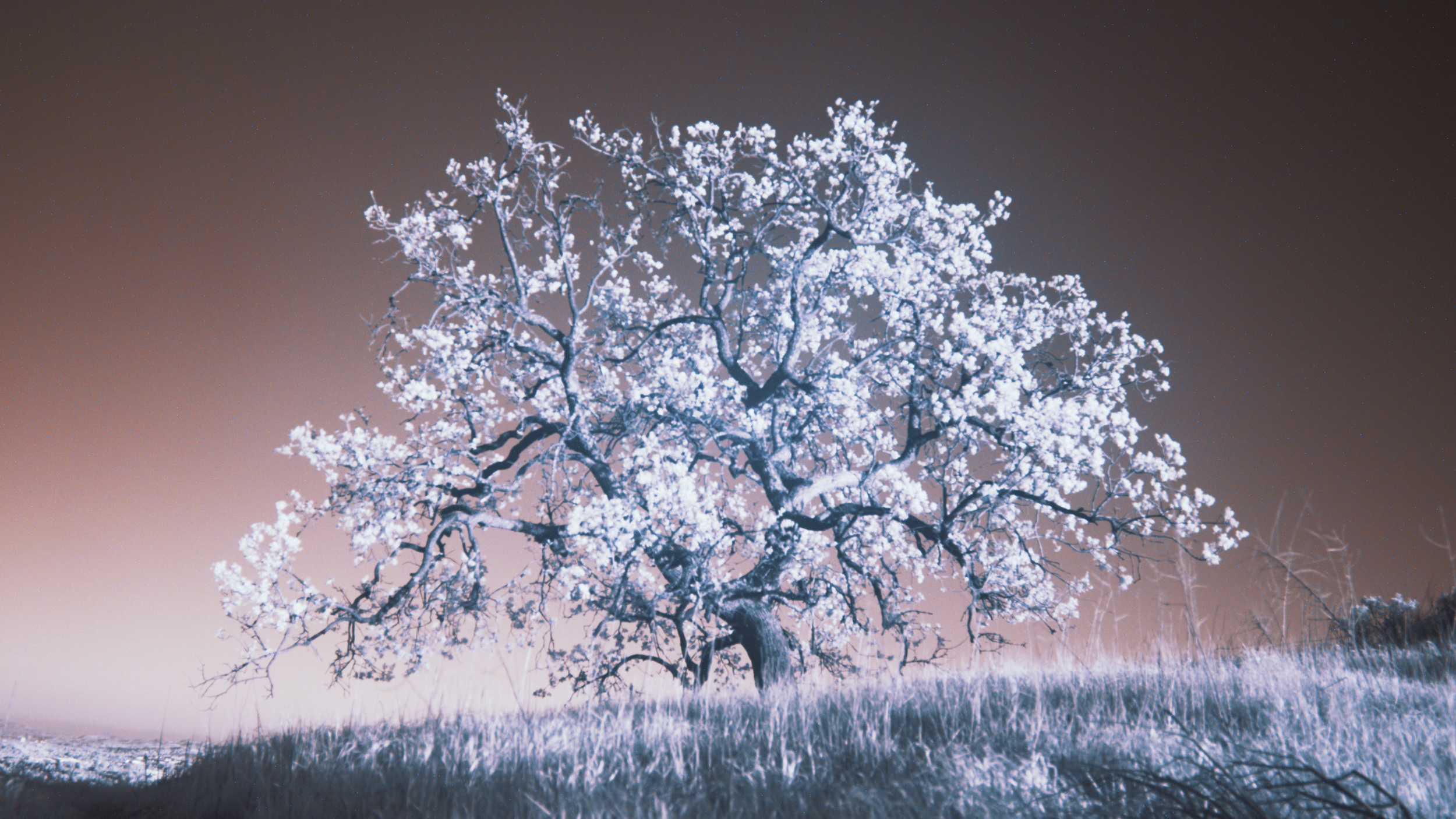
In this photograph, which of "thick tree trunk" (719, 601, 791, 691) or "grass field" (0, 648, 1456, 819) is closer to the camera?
"grass field" (0, 648, 1456, 819)

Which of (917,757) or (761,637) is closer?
(917,757)

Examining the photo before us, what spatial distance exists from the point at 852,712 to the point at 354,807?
324 centimetres

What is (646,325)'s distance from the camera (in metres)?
12.5

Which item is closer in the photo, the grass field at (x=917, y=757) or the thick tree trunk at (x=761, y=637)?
the grass field at (x=917, y=757)

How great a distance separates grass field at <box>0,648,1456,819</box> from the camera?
328 centimetres

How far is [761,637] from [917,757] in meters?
7.14

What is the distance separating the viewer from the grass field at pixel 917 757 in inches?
129

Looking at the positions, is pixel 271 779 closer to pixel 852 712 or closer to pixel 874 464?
pixel 852 712

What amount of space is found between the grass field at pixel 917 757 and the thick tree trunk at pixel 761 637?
14.4ft

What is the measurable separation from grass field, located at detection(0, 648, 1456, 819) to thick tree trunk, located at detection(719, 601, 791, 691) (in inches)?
173

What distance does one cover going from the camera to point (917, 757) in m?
4.17

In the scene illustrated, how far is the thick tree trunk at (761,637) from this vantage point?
10945 millimetres

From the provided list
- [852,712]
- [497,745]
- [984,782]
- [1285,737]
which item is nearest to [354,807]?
[497,745]

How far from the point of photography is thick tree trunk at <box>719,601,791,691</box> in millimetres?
10945
